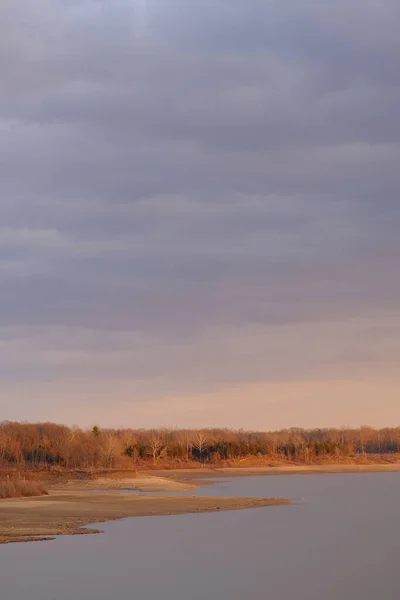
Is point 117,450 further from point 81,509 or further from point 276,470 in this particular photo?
point 81,509

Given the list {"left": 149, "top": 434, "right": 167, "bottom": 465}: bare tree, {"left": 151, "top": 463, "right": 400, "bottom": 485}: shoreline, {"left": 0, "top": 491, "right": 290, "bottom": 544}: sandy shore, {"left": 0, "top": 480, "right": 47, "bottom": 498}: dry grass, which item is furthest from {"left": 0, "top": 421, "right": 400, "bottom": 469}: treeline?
{"left": 0, "top": 491, "right": 290, "bottom": 544}: sandy shore

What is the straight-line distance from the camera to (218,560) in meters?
29.9

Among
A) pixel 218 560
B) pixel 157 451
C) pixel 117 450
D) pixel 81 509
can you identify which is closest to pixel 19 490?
pixel 81 509

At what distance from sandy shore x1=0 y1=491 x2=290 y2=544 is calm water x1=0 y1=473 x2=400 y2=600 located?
143 centimetres

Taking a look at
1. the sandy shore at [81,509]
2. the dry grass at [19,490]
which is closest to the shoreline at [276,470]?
the dry grass at [19,490]

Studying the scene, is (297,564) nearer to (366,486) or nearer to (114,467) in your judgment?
(366,486)

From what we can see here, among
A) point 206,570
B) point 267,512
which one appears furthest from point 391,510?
point 206,570

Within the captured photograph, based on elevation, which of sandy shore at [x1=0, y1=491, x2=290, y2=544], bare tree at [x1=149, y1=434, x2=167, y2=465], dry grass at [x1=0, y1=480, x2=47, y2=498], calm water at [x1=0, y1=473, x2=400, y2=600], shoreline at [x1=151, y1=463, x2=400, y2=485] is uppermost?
bare tree at [x1=149, y1=434, x2=167, y2=465]

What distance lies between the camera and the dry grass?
5297 cm

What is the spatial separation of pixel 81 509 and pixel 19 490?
10.1 metres

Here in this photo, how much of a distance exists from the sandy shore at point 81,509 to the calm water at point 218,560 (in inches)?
56.4

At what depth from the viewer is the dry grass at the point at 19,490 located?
53.0 metres

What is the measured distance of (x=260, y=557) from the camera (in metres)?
30.4

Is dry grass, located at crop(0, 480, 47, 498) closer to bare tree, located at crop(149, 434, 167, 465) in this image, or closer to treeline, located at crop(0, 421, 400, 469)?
treeline, located at crop(0, 421, 400, 469)
